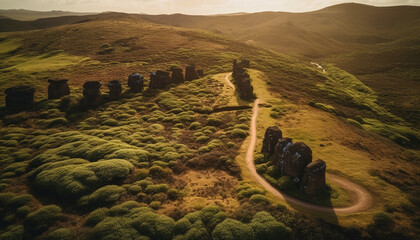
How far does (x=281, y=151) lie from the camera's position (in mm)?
33500

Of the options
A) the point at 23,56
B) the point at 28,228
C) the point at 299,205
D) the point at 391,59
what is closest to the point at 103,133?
the point at 28,228

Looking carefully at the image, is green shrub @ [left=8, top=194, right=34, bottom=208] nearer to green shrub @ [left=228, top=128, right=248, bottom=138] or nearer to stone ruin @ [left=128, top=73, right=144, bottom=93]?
green shrub @ [left=228, top=128, right=248, bottom=138]

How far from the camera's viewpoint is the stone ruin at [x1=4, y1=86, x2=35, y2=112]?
58.1 metres

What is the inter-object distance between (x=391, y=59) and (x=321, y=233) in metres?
222

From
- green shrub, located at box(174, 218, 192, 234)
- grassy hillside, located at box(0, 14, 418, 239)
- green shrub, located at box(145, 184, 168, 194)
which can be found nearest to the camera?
green shrub, located at box(174, 218, 192, 234)

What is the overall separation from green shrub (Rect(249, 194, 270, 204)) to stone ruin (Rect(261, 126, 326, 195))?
5.58m

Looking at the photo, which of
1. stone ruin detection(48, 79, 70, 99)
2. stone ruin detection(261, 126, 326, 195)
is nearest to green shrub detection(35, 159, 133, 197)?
stone ruin detection(261, 126, 326, 195)

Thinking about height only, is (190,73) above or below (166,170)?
above

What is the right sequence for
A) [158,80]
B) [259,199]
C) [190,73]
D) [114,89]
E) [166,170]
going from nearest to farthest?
1. [259,199]
2. [166,170]
3. [114,89]
4. [158,80]
5. [190,73]

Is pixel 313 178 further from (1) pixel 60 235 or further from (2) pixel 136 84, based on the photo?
(2) pixel 136 84

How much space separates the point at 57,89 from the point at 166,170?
2028 inches

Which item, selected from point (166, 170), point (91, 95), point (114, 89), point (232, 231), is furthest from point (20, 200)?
point (114, 89)

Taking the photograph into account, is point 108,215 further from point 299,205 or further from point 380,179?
point 380,179

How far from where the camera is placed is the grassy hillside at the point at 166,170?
23.8 meters
